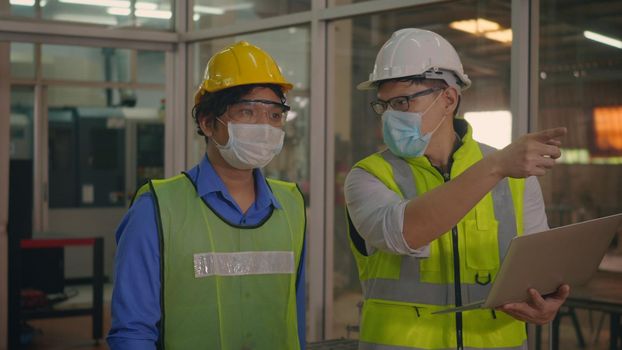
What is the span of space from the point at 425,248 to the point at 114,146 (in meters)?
8.05

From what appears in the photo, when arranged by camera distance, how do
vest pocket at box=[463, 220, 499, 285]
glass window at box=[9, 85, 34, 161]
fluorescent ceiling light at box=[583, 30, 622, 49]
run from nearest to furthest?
vest pocket at box=[463, 220, 499, 285], fluorescent ceiling light at box=[583, 30, 622, 49], glass window at box=[9, 85, 34, 161]

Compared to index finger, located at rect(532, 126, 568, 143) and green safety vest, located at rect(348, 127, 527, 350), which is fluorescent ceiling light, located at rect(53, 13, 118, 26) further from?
index finger, located at rect(532, 126, 568, 143)

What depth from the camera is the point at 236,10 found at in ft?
15.8

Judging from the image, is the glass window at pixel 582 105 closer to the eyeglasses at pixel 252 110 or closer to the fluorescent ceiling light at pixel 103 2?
the eyeglasses at pixel 252 110

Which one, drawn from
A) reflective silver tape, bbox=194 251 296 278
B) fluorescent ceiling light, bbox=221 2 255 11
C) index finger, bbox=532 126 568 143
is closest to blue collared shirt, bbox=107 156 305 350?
reflective silver tape, bbox=194 251 296 278

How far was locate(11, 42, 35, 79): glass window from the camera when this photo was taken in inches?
343

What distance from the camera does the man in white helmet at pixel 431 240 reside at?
200 cm

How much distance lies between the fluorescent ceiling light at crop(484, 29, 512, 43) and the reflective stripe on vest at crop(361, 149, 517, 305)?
1.37 meters

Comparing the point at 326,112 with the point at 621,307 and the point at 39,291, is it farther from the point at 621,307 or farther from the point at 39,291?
the point at 39,291

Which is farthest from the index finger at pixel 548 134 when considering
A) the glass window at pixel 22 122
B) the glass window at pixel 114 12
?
the glass window at pixel 22 122

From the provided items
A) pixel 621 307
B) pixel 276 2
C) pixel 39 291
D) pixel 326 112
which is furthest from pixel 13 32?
pixel 621 307

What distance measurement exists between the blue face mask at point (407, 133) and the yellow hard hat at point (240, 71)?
0.28 m

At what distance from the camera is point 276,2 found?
4.52m

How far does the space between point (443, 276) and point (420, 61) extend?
0.53 metres
